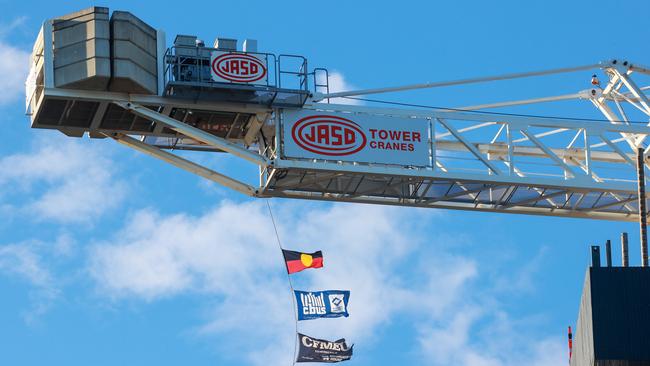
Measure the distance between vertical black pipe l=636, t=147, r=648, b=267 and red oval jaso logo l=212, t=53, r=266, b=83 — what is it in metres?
13.1

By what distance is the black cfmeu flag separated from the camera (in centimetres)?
6306

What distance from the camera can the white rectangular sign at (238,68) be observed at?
61.3 m

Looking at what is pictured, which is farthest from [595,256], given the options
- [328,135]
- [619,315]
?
[328,135]

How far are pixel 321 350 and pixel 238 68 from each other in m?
9.91

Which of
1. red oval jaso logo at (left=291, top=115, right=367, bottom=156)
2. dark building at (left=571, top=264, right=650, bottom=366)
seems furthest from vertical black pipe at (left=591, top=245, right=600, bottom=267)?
red oval jaso logo at (left=291, top=115, right=367, bottom=156)

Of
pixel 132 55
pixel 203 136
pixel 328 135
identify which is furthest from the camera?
pixel 328 135

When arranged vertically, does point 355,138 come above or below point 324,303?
above

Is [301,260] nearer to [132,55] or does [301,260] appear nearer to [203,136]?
[203,136]

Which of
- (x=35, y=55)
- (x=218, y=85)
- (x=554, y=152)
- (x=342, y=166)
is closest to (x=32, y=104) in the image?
(x=35, y=55)

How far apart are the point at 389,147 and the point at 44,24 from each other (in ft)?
39.6

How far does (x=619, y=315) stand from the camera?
174 feet

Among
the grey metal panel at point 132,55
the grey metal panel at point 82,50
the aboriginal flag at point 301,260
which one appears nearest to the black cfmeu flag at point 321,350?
the aboriginal flag at point 301,260

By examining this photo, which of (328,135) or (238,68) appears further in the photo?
(328,135)

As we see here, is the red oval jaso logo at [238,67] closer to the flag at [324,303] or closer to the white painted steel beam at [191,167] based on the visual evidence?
the white painted steel beam at [191,167]
